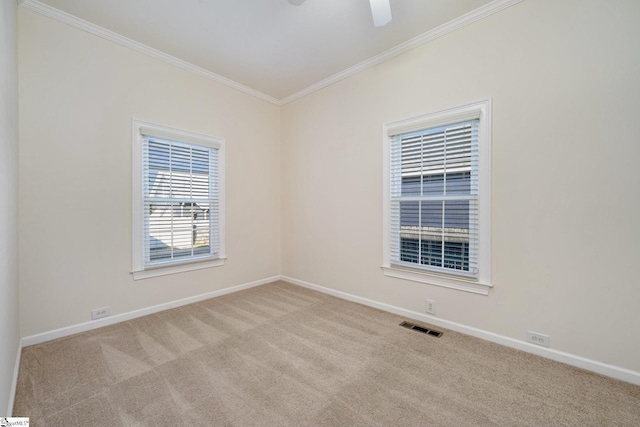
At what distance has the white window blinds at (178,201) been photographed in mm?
3141

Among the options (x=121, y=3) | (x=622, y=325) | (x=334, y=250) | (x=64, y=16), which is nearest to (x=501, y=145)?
(x=622, y=325)

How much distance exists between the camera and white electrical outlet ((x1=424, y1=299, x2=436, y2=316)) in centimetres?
283

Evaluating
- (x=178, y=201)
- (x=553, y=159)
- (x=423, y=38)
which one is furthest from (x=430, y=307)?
(x=178, y=201)

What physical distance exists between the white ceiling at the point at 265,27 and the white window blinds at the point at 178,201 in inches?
43.6

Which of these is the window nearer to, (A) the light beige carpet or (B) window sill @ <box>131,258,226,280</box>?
(B) window sill @ <box>131,258,226,280</box>

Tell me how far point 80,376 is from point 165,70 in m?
3.22

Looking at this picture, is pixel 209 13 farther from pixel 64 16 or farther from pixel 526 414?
pixel 526 414

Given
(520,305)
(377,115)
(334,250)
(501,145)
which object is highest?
(377,115)

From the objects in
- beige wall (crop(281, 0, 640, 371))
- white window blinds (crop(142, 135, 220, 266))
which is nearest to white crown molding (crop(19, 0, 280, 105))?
white window blinds (crop(142, 135, 220, 266))

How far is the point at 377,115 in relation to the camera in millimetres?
3254

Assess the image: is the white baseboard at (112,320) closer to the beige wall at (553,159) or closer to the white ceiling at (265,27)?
Answer: the beige wall at (553,159)

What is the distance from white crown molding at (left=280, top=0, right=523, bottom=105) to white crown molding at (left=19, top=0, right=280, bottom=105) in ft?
3.99

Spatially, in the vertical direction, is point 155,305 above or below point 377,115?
below

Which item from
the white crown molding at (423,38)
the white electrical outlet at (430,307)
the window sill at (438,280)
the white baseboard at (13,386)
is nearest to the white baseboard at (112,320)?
the white baseboard at (13,386)
